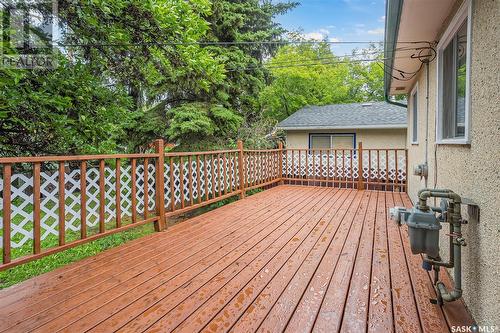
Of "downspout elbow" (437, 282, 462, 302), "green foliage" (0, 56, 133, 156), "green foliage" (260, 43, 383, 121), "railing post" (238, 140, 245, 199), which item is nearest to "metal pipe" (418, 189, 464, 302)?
"downspout elbow" (437, 282, 462, 302)

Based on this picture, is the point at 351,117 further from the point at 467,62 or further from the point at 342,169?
the point at 467,62

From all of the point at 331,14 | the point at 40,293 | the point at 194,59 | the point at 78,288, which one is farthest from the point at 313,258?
the point at 331,14

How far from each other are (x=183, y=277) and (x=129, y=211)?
59.6 inches

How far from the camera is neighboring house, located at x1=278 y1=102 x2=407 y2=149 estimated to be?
9.49m

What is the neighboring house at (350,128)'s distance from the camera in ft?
31.1

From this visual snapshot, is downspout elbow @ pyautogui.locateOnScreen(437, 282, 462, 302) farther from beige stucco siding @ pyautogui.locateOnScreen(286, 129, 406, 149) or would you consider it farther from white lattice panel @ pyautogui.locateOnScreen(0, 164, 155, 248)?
beige stucco siding @ pyautogui.locateOnScreen(286, 129, 406, 149)

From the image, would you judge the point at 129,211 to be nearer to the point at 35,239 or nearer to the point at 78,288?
the point at 35,239

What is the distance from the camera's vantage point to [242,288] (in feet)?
6.47

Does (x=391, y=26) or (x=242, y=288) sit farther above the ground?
(x=391, y=26)

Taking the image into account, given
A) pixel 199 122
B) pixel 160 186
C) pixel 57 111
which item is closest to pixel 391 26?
pixel 160 186

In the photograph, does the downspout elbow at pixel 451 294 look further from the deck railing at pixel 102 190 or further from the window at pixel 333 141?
the window at pixel 333 141

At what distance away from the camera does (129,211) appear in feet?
10.8

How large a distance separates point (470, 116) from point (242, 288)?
186 cm

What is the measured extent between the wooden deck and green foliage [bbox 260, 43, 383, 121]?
37.3 feet
